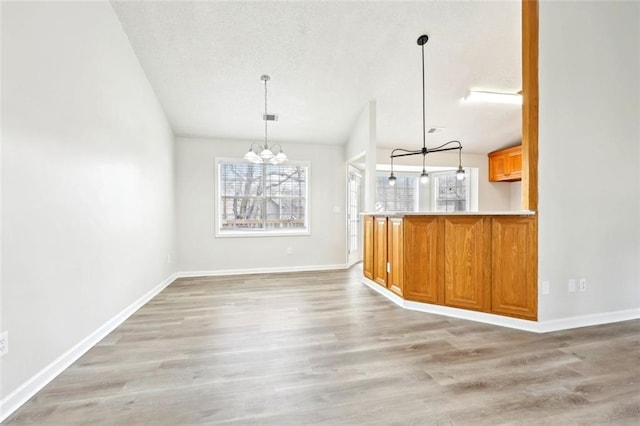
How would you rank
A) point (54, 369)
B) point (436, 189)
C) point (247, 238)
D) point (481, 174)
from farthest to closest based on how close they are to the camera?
point (436, 189), point (481, 174), point (247, 238), point (54, 369)

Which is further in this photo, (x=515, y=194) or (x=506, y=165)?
(x=515, y=194)

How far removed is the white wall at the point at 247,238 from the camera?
4816mm

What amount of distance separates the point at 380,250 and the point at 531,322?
1.77 m

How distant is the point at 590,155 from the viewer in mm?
2652

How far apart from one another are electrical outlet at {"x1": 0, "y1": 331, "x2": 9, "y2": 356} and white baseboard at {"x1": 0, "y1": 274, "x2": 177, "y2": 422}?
25 cm

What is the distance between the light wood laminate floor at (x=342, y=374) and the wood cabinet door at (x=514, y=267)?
0.83ft

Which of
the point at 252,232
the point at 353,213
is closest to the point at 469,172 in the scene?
the point at 353,213

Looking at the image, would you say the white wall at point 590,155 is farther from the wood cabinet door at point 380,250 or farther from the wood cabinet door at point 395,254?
the wood cabinet door at point 380,250

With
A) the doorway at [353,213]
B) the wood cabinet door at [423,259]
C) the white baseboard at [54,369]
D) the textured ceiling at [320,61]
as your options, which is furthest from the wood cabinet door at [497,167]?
the white baseboard at [54,369]

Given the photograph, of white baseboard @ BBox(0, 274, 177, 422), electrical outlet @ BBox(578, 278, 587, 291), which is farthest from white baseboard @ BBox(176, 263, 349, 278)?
electrical outlet @ BBox(578, 278, 587, 291)

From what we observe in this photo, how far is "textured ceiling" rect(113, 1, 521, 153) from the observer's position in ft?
9.25

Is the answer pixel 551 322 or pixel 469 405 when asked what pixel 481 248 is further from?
pixel 469 405

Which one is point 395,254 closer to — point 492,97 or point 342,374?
point 342,374

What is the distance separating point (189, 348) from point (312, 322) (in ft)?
A: 3.69
